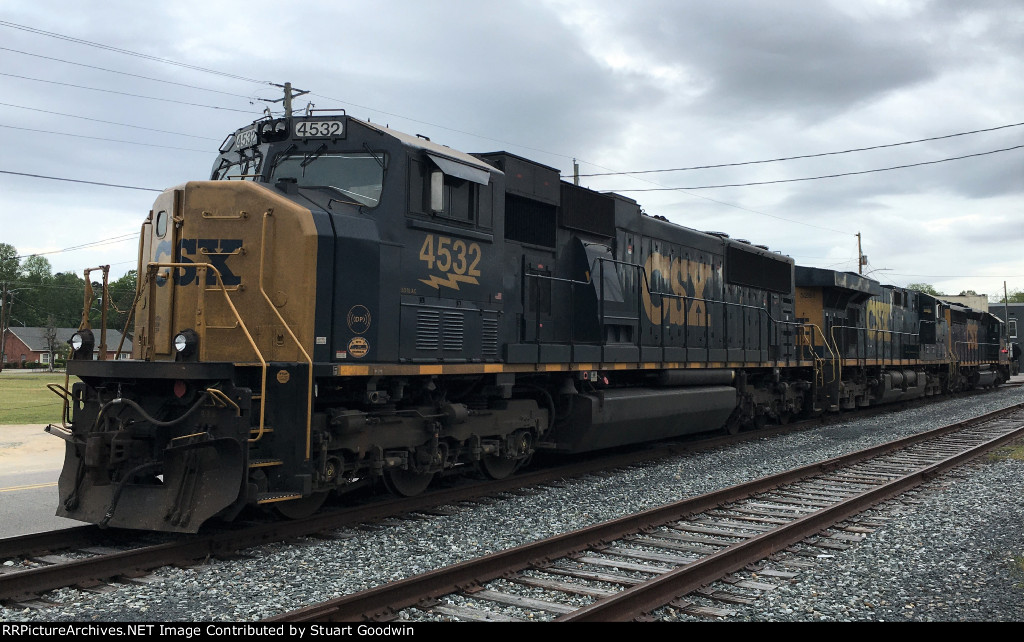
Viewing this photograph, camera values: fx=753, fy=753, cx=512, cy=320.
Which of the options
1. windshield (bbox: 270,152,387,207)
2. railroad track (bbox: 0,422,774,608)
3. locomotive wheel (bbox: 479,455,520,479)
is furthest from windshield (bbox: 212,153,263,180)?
locomotive wheel (bbox: 479,455,520,479)

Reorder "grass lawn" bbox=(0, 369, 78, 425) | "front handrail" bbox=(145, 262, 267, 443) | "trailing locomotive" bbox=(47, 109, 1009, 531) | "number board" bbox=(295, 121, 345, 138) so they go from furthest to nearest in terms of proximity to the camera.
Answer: "grass lawn" bbox=(0, 369, 78, 425) < "number board" bbox=(295, 121, 345, 138) < "trailing locomotive" bbox=(47, 109, 1009, 531) < "front handrail" bbox=(145, 262, 267, 443)

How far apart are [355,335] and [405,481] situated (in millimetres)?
1780

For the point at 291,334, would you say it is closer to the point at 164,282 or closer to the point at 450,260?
the point at 164,282

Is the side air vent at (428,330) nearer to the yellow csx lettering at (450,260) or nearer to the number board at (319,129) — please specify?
the yellow csx lettering at (450,260)

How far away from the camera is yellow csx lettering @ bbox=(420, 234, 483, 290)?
7.33m

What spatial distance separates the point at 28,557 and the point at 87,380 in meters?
1.52

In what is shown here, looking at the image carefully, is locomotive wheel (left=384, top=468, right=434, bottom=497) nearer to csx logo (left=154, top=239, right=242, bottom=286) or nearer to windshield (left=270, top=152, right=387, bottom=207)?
csx logo (left=154, top=239, right=242, bottom=286)

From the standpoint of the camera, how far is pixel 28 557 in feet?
18.0

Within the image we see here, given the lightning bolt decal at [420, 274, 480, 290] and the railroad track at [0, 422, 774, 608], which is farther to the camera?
the lightning bolt decal at [420, 274, 480, 290]

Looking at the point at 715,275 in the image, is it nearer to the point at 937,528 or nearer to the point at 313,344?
the point at 937,528

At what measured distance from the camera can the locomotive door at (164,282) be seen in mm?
6387

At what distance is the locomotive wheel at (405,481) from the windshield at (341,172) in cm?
264

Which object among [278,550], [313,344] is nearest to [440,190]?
[313,344]

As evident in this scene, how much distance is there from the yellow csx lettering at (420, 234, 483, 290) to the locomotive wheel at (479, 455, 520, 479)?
2094 millimetres
